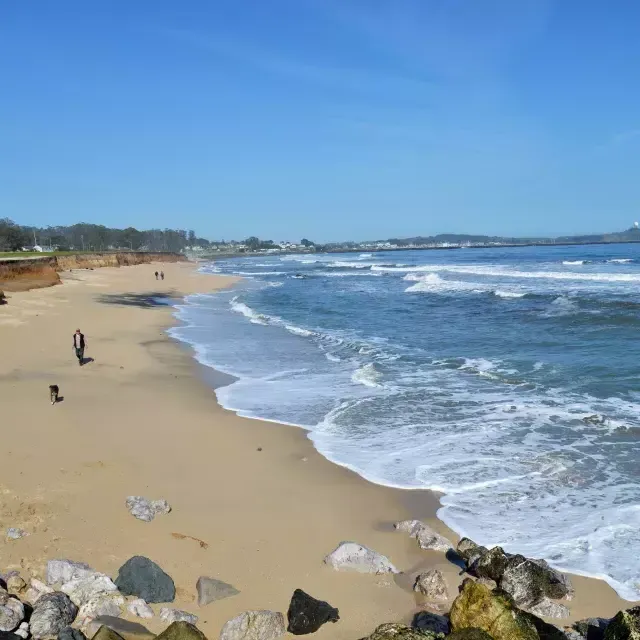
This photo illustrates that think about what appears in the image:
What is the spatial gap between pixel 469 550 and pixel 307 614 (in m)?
2.09

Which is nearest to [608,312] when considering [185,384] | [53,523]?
[185,384]

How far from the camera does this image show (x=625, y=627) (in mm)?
4367

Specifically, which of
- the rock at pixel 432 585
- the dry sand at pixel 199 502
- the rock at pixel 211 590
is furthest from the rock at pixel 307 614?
the rock at pixel 432 585

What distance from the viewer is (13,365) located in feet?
53.5

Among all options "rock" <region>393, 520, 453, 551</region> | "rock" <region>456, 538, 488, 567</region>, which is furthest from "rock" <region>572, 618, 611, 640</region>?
"rock" <region>393, 520, 453, 551</region>

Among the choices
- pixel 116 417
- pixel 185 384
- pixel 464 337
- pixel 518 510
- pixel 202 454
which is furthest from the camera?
pixel 464 337

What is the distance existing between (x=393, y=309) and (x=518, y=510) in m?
24.2

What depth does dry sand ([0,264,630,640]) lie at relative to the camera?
5902mm

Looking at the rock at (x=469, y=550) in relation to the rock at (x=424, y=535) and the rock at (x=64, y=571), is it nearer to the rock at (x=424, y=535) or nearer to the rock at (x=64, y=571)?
the rock at (x=424, y=535)

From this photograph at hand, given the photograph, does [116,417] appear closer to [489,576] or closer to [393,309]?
[489,576]

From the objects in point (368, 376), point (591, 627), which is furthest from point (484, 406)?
point (591, 627)

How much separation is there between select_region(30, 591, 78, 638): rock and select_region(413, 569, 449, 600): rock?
10.6 ft

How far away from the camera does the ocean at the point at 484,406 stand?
7.49 metres

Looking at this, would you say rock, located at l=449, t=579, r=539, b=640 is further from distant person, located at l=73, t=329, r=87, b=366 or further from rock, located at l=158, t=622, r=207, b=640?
distant person, located at l=73, t=329, r=87, b=366
